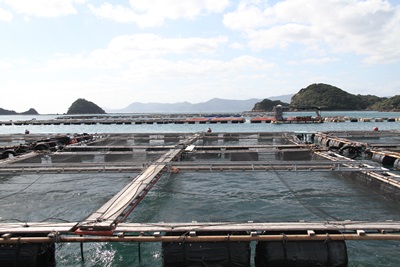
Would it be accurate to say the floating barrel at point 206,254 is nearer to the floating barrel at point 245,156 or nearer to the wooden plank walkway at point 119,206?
the wooden plank walkway at point 119,206

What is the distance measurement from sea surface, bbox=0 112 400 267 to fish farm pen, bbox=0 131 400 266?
2.4 inches

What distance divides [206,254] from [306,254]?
9.26 feet

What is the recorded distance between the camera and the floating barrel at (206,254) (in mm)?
8727

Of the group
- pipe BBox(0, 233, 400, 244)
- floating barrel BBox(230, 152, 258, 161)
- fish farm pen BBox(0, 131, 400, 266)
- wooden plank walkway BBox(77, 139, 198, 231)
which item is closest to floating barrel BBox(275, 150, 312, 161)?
fish farm pen BBox(0, 131, 400, 266)

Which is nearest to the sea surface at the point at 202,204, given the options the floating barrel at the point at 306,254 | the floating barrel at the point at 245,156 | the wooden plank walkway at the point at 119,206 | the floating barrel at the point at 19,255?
the floating barrel at the point at 245,156

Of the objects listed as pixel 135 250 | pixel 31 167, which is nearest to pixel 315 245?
pixel 135 250

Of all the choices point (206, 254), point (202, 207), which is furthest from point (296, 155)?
point (206, 254)

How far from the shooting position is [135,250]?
37.9 feet

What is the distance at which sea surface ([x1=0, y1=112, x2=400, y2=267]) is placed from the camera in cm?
1135

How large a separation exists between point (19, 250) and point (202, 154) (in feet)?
62.0

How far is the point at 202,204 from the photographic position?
17.0 metres

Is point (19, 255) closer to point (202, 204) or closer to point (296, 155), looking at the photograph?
point (202, 204)

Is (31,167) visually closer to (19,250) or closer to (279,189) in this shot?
(19,250)

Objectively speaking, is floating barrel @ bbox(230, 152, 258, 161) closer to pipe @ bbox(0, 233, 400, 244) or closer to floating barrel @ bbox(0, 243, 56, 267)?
pipe @ bbox(0, 233, 400, 244)
